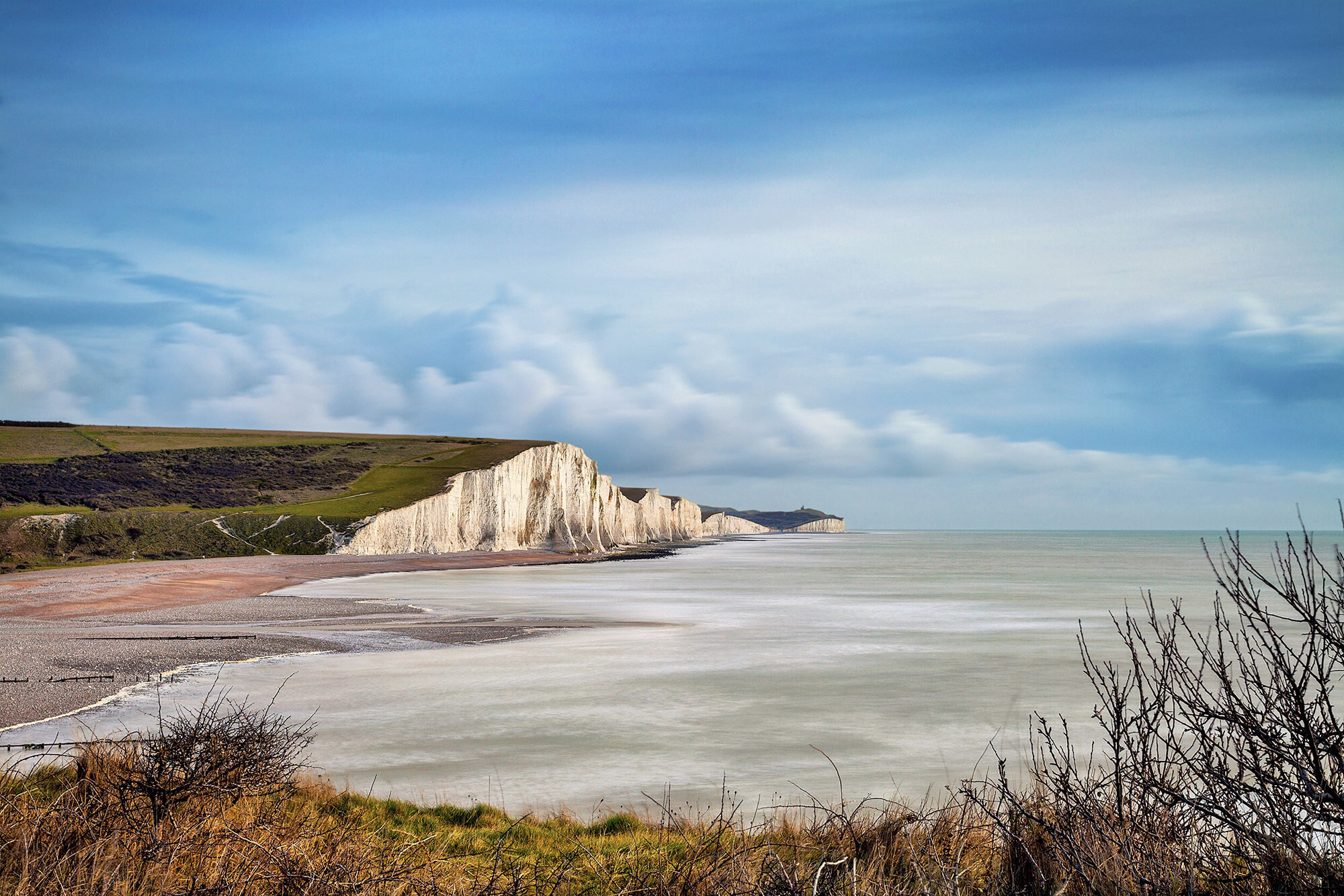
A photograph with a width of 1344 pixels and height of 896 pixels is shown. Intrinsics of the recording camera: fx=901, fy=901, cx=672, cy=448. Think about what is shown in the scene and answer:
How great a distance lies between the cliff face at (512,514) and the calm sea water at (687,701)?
1568 inches

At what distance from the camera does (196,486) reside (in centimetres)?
8450

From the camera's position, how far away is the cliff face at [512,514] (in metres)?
73.7

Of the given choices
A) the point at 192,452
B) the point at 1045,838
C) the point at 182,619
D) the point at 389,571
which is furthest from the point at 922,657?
the point at 192,452

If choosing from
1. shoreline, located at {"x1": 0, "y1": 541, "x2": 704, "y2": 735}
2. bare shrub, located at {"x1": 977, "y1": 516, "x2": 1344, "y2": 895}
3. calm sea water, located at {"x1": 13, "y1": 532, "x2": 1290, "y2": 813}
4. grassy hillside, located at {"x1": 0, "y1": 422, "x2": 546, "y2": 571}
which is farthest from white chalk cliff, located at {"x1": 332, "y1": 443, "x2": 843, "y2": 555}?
bare shrub, located at {"x1": 977, "y1": 516, "x2": 1344, "y2": 895}

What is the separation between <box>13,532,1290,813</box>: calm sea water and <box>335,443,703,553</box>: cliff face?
39825mm

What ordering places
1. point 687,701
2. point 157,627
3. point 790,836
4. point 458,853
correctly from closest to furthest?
point 790,836 → point 458,853 → point 687,701 → point 157,627

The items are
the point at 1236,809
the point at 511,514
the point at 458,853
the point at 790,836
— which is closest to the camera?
the point at 1236,809

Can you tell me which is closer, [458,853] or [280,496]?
[458,853]

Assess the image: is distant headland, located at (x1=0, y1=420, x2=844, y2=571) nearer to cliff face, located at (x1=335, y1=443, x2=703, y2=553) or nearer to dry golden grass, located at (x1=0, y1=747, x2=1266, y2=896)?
cliff face, located at (x1=335, y1=443, x2=703, y2=553)

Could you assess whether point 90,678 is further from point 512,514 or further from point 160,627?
point 512,514

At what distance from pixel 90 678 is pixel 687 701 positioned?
10474 mm

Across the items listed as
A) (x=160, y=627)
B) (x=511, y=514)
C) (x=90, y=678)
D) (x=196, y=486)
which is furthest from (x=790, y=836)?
(x=196, y=486)

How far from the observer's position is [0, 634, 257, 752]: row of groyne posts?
10383 millimetres

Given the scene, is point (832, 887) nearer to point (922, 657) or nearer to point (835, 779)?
point (835, 779)
